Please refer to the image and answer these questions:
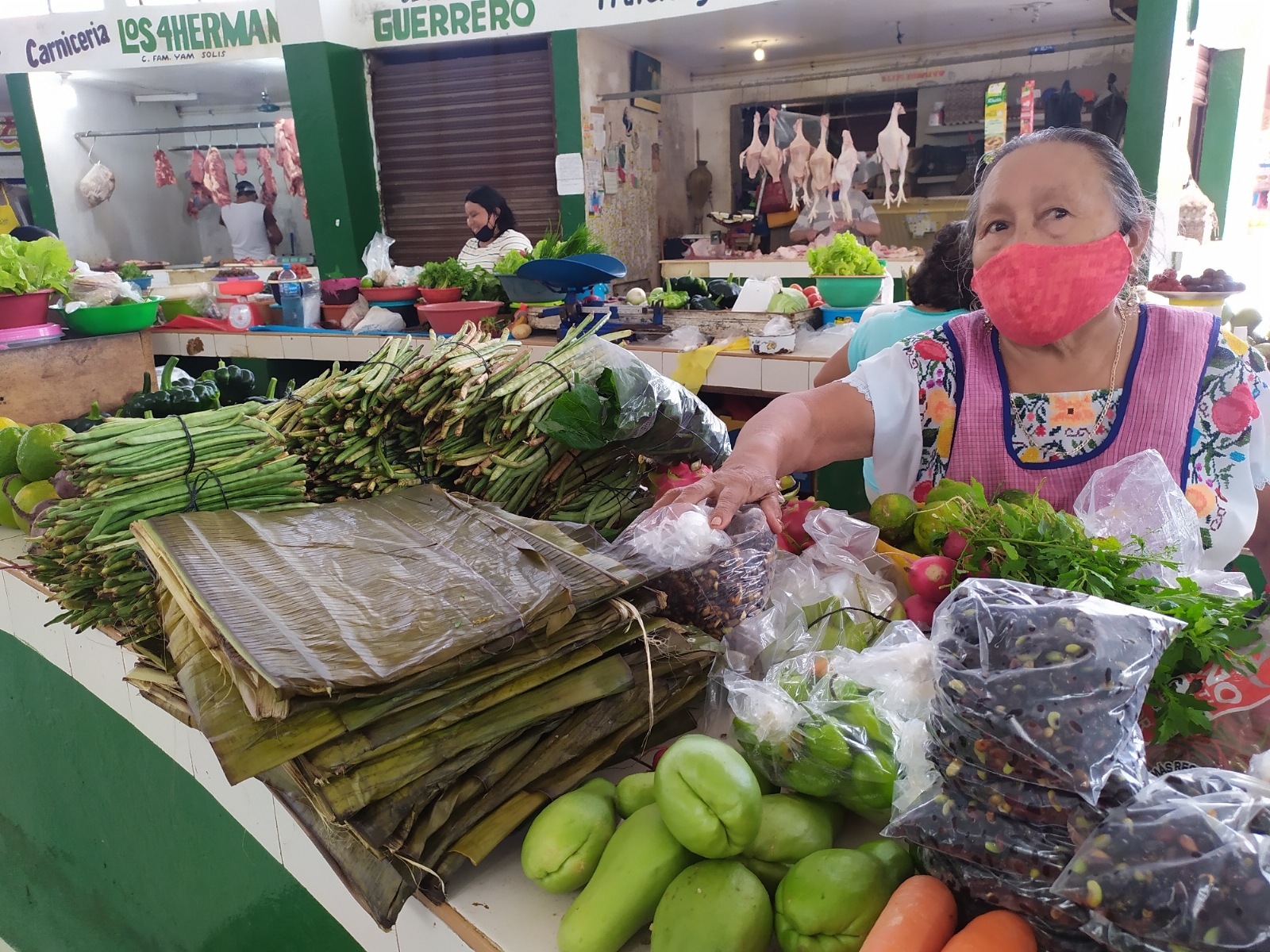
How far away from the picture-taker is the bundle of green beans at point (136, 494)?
1.55m

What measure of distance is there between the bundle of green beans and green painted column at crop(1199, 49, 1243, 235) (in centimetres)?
920

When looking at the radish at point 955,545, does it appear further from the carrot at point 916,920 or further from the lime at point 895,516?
the carrot at point 916,920

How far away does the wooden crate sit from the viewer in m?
3.30

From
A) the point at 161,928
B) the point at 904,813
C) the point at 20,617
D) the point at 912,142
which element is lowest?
the point at 161,928

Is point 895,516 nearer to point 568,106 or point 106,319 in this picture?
point 106,319

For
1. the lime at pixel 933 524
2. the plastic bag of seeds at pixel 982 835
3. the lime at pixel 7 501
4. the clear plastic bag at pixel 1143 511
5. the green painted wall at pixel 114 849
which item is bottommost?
the green painted wall at pixel 114 849

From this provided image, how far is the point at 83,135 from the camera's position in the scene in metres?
10.6

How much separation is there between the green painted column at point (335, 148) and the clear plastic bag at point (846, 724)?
850cm

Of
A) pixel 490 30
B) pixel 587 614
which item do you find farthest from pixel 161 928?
pixel 490 30

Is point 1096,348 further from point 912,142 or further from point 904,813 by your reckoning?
point 912,142

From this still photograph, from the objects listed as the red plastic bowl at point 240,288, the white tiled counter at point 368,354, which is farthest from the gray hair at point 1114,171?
the red plastic bowl at point 240,288

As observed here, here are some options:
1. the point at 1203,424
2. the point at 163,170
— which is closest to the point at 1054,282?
the point at 1203,424

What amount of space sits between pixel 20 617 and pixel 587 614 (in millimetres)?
2032

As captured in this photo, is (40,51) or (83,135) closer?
(40,51)
